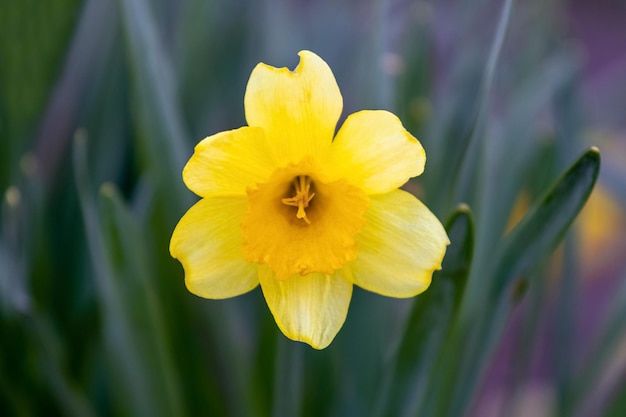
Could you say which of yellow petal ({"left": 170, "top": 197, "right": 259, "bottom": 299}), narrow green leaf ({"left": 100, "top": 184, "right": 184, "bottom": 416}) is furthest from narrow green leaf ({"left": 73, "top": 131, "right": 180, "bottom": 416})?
yellow petal ({"left": 170, "top": 197, "right": 259, "bottom": 299})

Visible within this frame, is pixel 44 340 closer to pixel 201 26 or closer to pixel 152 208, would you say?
pixel 152 208

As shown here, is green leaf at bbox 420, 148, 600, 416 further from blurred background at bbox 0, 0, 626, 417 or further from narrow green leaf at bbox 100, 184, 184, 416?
narrow green leaf at bbox 100, 184, 184, 416

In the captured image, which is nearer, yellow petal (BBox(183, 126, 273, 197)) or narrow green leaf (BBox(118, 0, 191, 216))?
yellow petal (BBox(183, 126, 273, 197))

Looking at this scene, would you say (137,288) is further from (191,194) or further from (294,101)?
(294,101)

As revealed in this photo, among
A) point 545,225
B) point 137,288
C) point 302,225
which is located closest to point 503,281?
point 545,225

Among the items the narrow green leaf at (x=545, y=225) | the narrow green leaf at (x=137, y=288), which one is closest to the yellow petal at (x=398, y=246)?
the narrow green leaf at (x=545, y=225)

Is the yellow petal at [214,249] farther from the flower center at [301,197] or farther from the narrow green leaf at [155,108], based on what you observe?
the narrow green leaf at [155,108]

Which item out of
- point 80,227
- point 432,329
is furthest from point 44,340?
point 432,329
